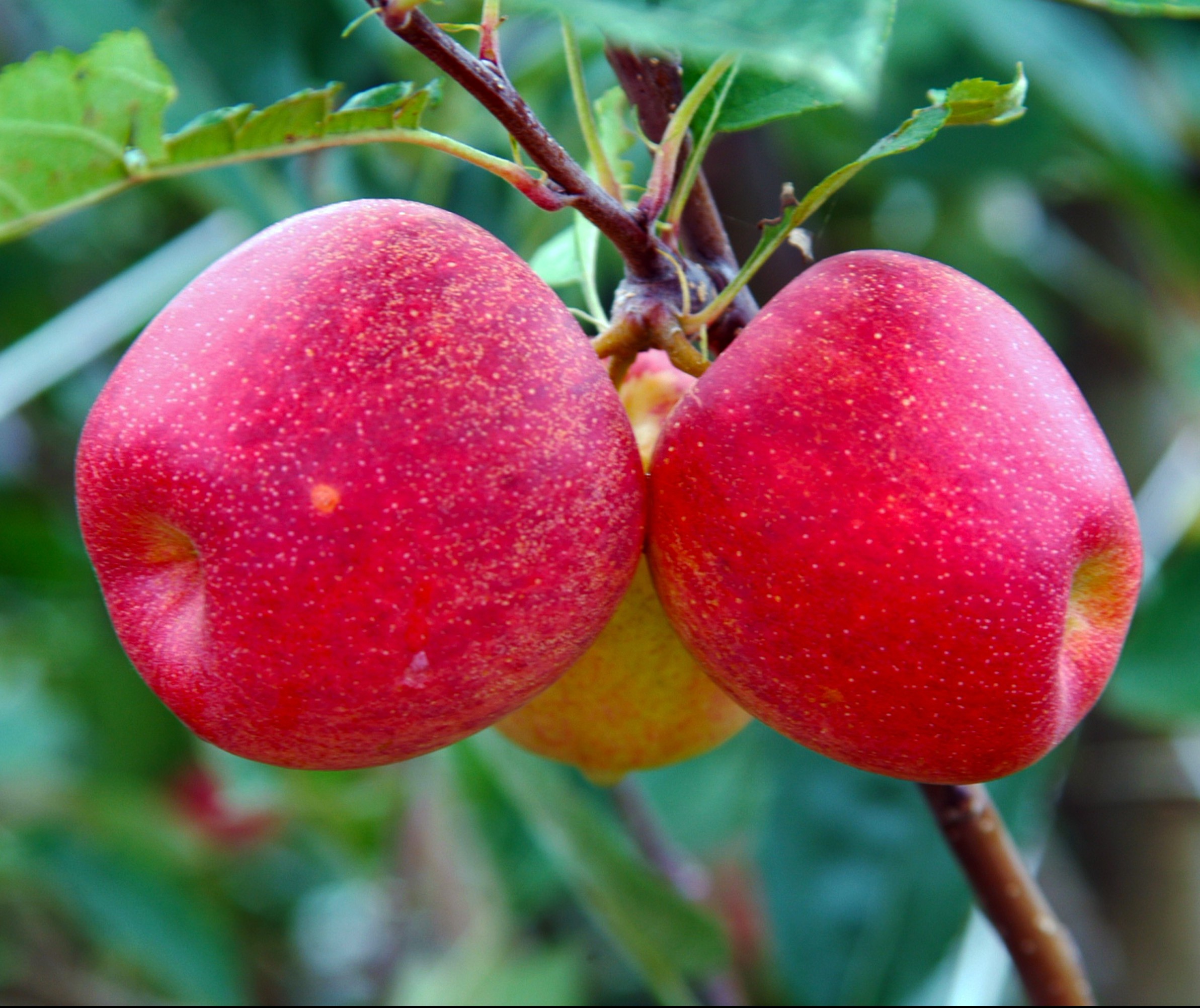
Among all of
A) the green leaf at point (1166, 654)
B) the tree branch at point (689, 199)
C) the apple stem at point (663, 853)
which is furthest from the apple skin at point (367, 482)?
the green leaf at point (1166, 654)

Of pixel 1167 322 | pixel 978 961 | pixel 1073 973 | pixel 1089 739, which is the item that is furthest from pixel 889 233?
pixel 1073 973

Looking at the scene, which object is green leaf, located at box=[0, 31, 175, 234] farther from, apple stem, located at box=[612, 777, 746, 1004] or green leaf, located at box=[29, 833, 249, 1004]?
green leaf, located at box=[29, 833, 249, 1004]

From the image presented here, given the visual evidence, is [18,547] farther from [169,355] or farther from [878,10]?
[878,10]

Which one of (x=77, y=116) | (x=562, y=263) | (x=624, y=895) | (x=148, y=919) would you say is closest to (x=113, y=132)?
(x=77, y=116)

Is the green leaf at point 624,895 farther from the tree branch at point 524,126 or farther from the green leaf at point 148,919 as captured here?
the green leaf at point 148,919

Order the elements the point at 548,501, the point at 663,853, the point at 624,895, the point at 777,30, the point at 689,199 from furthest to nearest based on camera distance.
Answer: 1. the point at 663,853
2. the point at 624,895
3. the point at 689,199
4. the point at 548,501
5. the point at 777,30

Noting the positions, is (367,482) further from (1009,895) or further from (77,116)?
(1009,895)
